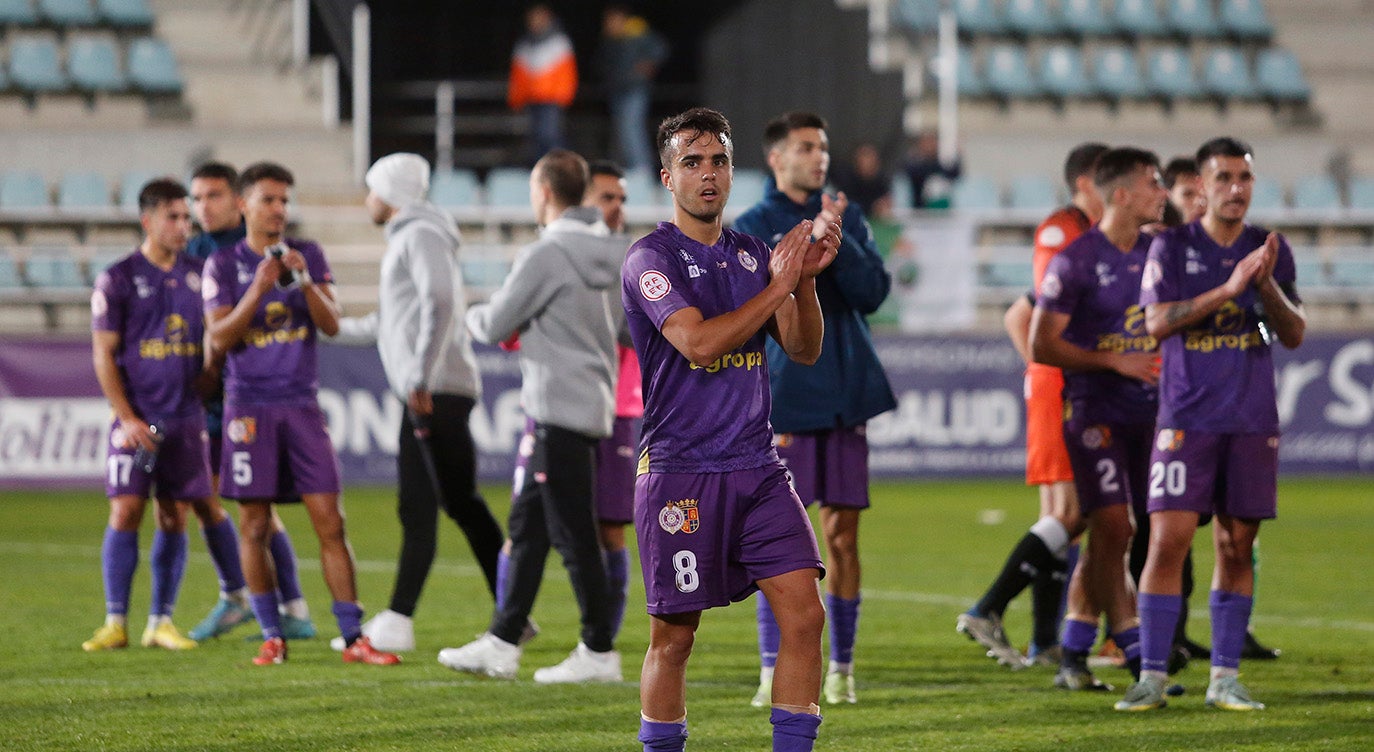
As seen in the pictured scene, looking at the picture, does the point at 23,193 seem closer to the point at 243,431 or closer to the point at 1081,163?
the point at 243,431

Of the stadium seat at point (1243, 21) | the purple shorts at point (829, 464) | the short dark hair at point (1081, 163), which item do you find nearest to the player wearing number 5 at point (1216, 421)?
the purple shorts at point (829, 464)

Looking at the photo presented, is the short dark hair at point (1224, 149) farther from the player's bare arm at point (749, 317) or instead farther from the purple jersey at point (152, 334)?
the purple jersey at point (152, 334)

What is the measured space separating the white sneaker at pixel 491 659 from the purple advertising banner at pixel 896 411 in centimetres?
902

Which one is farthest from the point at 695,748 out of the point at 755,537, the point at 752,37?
the point at 752,37

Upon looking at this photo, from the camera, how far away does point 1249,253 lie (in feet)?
21.4

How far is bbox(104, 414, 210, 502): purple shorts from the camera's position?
820cm

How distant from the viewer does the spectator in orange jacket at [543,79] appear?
20.1m

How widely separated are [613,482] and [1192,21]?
18.7 meters

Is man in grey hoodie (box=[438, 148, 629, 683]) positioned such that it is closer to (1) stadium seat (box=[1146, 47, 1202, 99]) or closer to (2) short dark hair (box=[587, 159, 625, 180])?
(2) short dark hair (box=[587, 159, 625, 180])

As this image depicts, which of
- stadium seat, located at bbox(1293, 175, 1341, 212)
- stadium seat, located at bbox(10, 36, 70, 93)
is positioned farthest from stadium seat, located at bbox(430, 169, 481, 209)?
stadium seat, located at bbox(1293, 175, 1341, 212)

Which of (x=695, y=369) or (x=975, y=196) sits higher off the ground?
(x=975, y=196)

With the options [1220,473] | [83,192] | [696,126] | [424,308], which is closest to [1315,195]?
[83,192]

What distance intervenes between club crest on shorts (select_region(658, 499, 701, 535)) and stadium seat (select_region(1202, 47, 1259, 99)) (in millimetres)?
20314

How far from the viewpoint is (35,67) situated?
21016 millimetres
